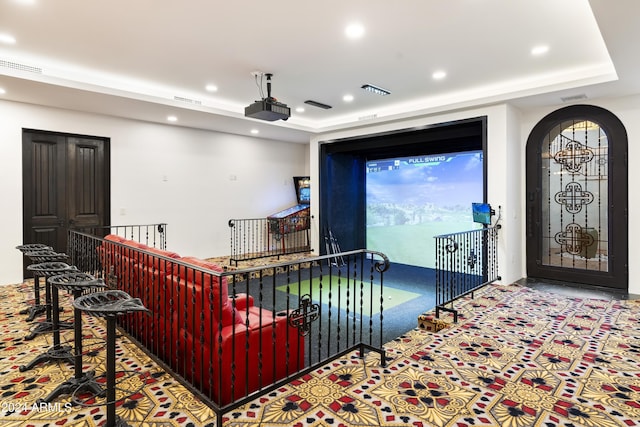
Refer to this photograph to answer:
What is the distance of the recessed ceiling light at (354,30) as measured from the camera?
3807mm

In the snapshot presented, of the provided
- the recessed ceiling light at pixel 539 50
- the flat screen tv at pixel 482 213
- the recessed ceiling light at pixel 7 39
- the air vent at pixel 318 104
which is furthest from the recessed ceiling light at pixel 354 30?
the recessed ceiling light at pixel 7 39

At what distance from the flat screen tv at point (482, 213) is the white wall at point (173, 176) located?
535 cm

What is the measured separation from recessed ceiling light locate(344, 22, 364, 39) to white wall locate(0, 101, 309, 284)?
515 cm

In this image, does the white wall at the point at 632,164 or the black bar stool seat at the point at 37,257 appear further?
the white wall at the point at 632,164

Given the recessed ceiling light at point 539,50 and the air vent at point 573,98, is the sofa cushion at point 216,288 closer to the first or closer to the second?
the recessed ceiling light at point 539,50

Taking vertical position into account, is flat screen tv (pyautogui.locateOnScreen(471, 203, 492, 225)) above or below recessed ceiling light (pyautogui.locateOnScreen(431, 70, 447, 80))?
below

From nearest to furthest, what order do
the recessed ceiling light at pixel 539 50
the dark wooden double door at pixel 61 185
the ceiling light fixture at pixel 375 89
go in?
the recessed ceiling light at pixel 539 50 < the ceiling light fixture at pixel 375 89 < the dark wooden double door at pixel 61 185

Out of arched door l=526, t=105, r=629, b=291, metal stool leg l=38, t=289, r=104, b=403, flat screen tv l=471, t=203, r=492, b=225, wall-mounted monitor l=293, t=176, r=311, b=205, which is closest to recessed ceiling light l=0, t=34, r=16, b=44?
metal stool leg l=38, t=289, r=104, b=403

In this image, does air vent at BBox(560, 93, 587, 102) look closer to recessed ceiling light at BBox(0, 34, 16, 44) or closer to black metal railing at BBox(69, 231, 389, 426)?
A: black metal railing at BBox(69, 231, 389, 426)

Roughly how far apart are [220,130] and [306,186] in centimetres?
281

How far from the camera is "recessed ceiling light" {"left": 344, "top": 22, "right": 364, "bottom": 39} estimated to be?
3.81m

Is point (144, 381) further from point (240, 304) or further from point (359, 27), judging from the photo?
point (359, 27)

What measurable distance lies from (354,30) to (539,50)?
2420 millimetres

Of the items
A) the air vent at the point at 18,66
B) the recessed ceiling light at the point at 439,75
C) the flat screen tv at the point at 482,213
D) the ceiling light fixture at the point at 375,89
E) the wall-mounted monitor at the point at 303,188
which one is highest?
the ceiling light fixture at the point at 375,89
